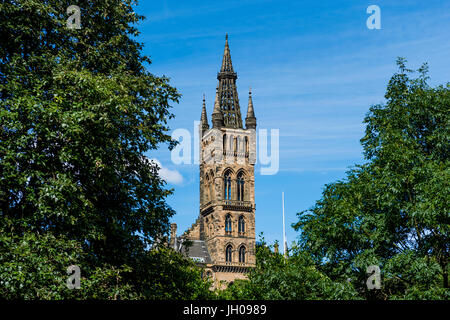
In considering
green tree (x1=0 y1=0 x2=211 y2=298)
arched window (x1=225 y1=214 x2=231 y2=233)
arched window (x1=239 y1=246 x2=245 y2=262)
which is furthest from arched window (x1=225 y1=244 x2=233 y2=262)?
green tree (x1=0 y1=0 x2=211 y2=298)

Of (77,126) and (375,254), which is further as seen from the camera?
(375,254)

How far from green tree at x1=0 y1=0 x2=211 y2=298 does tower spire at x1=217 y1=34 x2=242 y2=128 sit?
80346 millimetres

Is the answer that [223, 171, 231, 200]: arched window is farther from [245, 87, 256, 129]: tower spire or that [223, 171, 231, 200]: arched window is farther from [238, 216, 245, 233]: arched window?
[245, 87, 256, 129]: tower spire

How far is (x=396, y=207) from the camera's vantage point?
1016 inches

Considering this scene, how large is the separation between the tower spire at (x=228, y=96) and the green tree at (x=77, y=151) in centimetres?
8035

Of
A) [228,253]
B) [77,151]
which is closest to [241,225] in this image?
[228,253]

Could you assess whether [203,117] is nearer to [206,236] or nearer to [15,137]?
[206,236]

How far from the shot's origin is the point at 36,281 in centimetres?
1670

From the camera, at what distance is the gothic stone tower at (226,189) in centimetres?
9838

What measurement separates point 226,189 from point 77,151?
8315 cm

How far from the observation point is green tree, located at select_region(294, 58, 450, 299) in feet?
80.6

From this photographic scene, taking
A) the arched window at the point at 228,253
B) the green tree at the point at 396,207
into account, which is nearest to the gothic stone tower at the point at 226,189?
the arched window at the point at 228,253

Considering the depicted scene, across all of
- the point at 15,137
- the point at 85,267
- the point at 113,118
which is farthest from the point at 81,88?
the point at 85,267

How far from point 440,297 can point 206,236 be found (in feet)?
266
